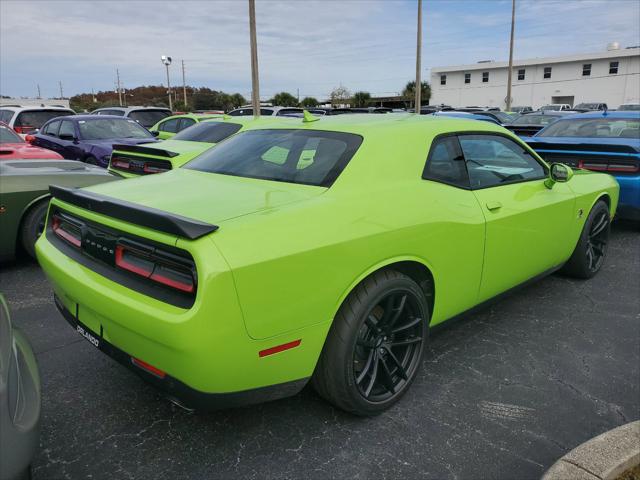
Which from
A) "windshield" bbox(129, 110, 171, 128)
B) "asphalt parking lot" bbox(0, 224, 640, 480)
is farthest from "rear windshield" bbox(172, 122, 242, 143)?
"windshield" bbox(129, 110, 171, 128)

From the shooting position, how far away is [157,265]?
6.80ft

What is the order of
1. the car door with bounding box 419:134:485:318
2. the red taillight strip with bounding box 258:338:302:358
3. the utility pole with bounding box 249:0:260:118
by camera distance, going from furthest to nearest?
the utility pole with bounding box 249:0:260:118
the car door with bounding box 419:134:485:318
the red taillight strip with bounding box 258:338:302:358

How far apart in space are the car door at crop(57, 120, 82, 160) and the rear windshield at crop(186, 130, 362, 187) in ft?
21.5

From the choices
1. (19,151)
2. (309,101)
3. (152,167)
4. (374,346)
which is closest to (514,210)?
(374,346)

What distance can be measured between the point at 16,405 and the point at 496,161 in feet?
10.5

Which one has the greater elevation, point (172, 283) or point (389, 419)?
point (172, 283)

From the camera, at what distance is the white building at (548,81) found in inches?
1839

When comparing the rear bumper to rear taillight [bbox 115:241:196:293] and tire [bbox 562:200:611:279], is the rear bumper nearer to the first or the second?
rear taillight [bbox 115:241:196:293]

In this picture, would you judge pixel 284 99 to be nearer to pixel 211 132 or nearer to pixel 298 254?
pixel 211 132

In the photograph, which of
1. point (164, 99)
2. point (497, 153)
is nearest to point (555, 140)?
point (497, 153)

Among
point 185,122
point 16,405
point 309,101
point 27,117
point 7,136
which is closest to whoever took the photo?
point 16,405

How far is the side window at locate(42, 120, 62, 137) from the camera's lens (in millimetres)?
9652

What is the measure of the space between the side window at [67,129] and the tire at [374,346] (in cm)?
828

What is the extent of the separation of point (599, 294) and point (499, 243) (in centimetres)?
183
